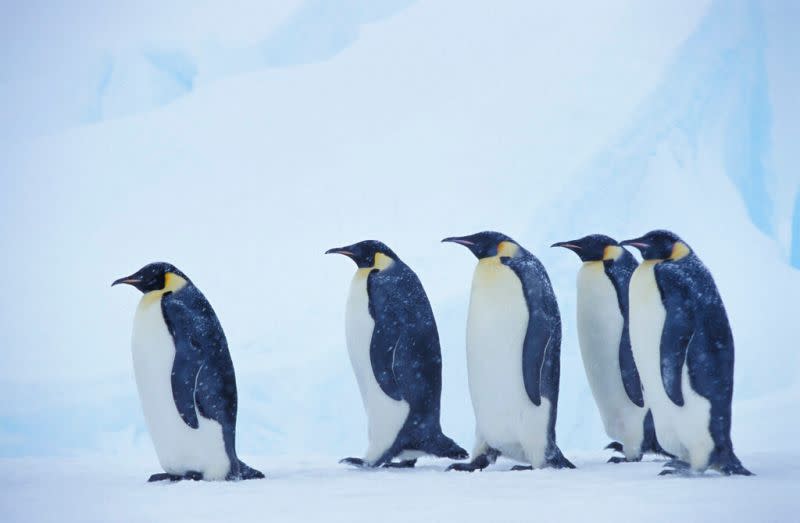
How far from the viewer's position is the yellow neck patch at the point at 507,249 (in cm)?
308

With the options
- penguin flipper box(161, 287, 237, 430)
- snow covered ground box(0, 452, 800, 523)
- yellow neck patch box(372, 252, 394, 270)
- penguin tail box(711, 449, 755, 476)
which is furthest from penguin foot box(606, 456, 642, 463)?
penguin flipper box(161, 287, 237, 430)

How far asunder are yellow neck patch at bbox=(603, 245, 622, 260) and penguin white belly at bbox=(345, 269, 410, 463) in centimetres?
82

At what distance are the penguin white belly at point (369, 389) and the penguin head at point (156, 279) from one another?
→ 1.86ft

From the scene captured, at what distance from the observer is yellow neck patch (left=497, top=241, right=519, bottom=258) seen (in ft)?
10.1

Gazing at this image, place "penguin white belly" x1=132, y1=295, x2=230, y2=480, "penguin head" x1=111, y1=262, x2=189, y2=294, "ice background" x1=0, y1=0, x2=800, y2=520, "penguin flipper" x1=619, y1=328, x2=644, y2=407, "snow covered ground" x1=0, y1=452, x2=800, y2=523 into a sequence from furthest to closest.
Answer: "ice background" x1=0, y1=0, x2=800, y2=520 < "penguin flipper" x1=619, y1=328, x2=644, y2=407 < "penguin head" x1=111, y1=262, x2=189, y2=294 < "penguin white belly" x1=132, y1=295, x2=230, y2=480 < "snow covered ground" x1=0, y1=452, x2=800, y2=523

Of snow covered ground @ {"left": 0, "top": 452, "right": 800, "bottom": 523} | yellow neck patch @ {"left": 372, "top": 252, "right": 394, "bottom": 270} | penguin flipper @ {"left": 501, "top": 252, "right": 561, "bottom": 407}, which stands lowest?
snow covered ground @ {"left": 0, "top": 452, "right": 800, "bottom": 523}

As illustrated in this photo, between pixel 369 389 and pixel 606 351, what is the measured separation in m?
0.81

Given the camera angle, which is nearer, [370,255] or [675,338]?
[675,338]

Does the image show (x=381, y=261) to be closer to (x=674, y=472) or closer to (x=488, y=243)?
(x=488, y=243)

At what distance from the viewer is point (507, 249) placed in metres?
3.09

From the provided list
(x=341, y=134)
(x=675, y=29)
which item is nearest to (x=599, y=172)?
(x=675, y=29)

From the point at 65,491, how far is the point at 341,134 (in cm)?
585

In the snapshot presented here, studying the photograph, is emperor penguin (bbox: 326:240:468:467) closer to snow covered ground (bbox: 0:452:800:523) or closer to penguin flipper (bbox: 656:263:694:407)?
snow covered ground (bbox: 0:452:800:523)

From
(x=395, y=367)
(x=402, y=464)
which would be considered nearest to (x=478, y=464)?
(x=402, y=464)
